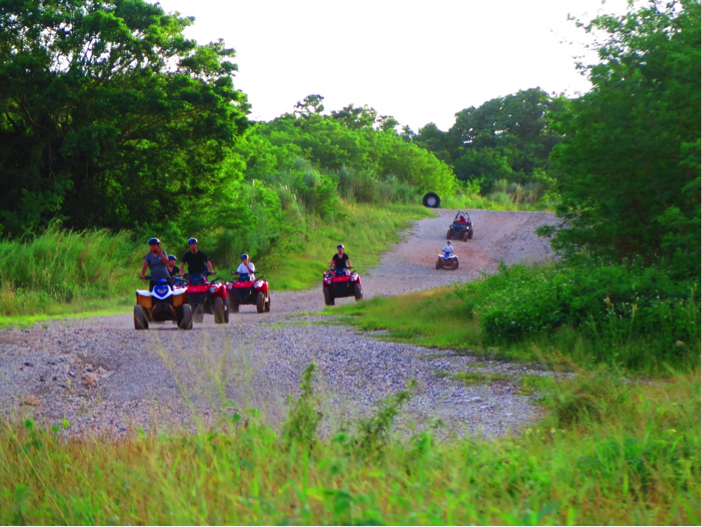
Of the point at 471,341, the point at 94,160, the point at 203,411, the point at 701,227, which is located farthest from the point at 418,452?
the point at 94,160

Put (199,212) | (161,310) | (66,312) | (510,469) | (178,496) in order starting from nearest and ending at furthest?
1. (178,496)
2. (510,469)
3. (161,310)
4. (66,312)
5. (199,212)

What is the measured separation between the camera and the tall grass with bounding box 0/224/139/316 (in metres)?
20.0

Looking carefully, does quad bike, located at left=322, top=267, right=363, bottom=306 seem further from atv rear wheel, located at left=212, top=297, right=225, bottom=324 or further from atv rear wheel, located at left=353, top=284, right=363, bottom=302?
atv rear wheel, located at left=212, top=297, right=225, bottom=324

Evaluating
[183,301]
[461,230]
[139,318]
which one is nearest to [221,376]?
[183,301]

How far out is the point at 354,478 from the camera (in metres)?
3.43

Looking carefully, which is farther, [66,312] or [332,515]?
[66,312]

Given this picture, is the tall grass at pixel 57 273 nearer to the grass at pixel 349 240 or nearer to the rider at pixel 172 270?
the rider at pixel 172 270

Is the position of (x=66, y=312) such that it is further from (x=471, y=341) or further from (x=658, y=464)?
(x=658, y=464)

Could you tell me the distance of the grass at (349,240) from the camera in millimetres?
31016

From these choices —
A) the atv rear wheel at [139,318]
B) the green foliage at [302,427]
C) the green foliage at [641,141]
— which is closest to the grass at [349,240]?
the atv rear wheel at [139,318]

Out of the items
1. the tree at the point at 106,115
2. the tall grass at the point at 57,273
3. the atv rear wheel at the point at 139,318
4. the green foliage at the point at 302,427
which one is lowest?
the atv rear wheel at the point at 139,318

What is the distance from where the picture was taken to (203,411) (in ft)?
24.0

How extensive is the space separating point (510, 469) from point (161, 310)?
11.7 metres

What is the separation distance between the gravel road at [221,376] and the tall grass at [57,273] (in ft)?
11.0
